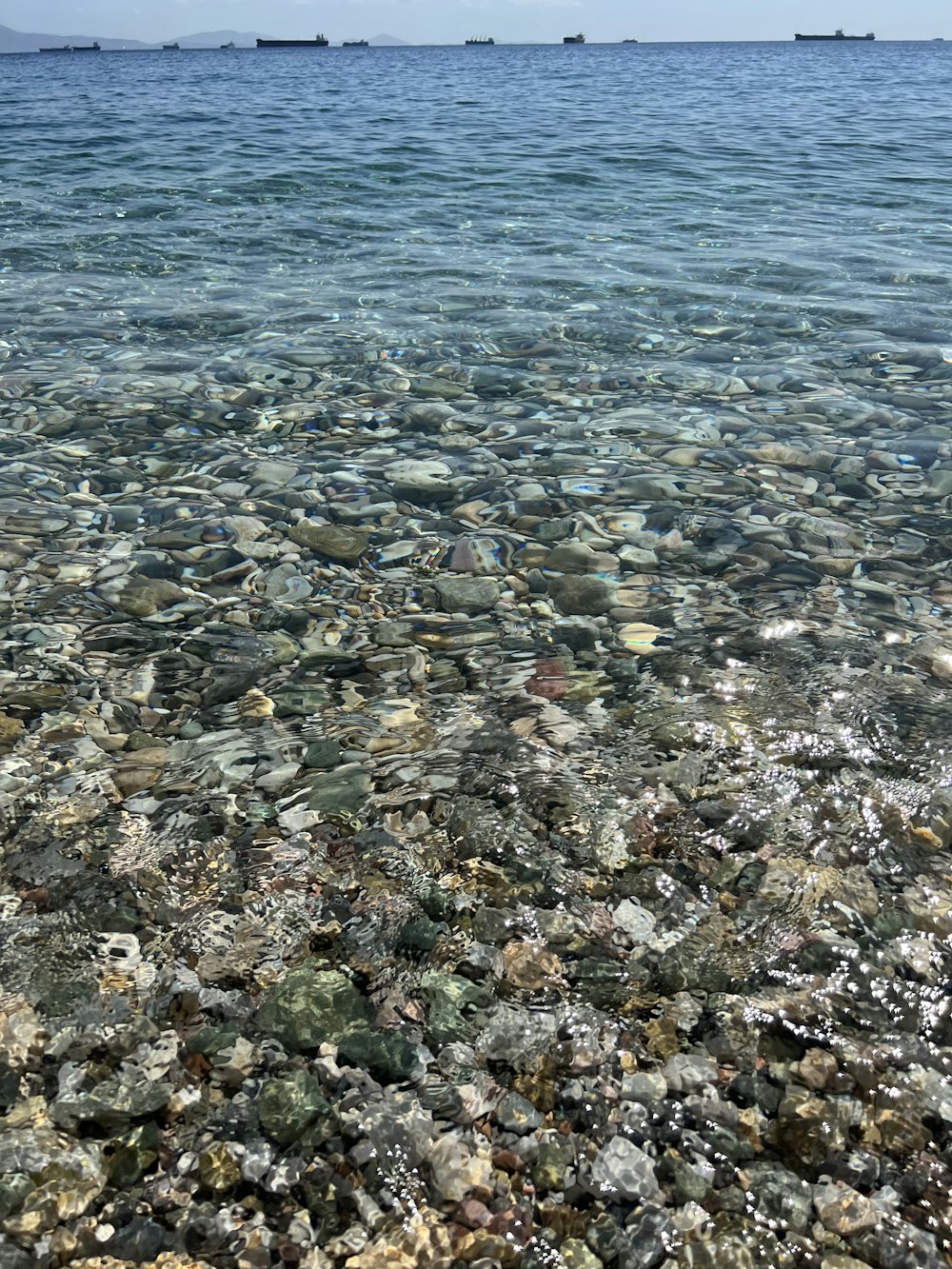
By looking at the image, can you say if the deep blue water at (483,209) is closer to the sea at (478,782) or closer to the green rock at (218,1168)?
the sea at (478,782)

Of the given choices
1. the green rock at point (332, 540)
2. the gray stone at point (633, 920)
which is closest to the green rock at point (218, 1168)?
the gray stone at point (633, 920)

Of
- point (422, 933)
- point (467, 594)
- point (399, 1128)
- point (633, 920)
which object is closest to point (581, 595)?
point (467, 594)

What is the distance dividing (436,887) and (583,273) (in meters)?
9.63

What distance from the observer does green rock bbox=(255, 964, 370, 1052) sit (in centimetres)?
252

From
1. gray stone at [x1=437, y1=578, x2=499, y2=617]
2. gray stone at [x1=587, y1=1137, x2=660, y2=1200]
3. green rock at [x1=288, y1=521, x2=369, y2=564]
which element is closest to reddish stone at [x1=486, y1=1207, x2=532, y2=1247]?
gray stone at [x1=587, y1=1137, x2=660, y2=1200]

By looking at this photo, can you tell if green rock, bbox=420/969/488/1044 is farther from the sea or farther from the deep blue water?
the deep blue water

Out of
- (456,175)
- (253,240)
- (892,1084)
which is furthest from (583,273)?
(892,1084)

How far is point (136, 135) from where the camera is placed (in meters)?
24.2

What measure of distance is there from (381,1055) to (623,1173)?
2.27ft

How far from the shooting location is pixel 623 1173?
86.2 inches

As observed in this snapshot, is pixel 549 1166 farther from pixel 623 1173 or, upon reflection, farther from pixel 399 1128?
pixel 399 1128

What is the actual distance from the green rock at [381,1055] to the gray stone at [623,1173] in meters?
0.54

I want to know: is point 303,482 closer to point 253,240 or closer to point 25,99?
point 253,240

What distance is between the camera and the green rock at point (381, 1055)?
244 cm
